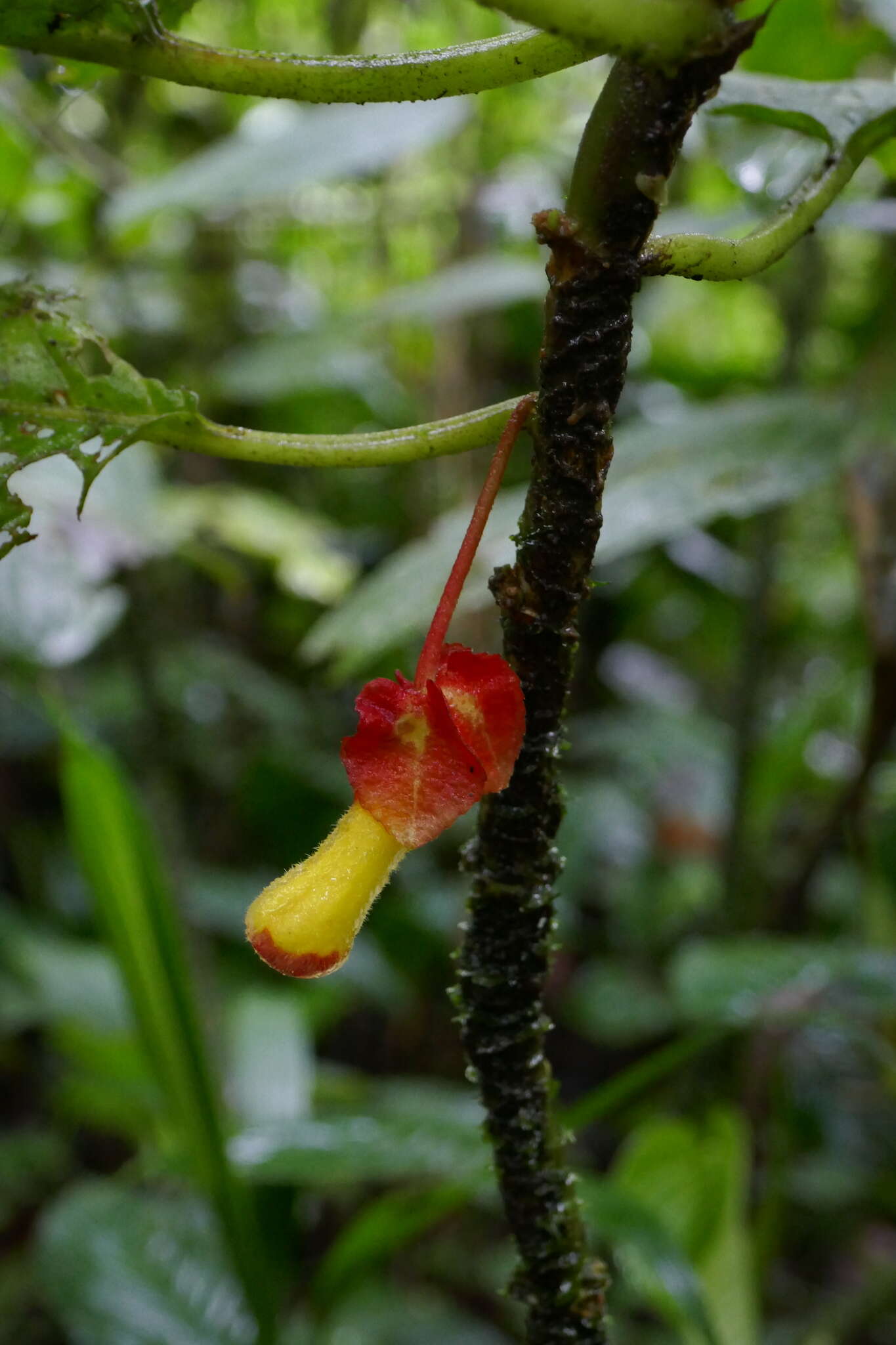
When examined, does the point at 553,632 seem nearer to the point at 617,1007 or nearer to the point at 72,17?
the point at 72,17

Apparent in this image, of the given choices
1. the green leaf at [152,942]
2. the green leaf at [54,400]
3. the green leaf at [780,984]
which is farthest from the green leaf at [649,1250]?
the green leaf at [54,400]

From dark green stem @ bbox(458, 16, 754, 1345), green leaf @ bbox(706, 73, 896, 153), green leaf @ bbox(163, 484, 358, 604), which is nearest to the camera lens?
dark green stem @ bbox(458, 16, 754, 1345)

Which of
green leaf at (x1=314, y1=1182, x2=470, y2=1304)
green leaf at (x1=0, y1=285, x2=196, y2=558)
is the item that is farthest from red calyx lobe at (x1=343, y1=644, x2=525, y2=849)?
green leaf at (x1=314, y1=1182, x2=470, y2=1304)

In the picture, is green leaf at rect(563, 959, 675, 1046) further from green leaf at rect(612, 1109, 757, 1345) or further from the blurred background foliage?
green leaf at rect(612, 1109, 757, 1345)

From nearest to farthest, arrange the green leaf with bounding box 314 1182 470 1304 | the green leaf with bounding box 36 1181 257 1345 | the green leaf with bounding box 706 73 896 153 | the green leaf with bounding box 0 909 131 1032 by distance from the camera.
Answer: the green leaf with bounding box 706 73 896 153 < the green leaf with bounding box 314 1182 470 1304 < the green leaf with bounding box 36 1181 257 1345 < the green leaf with bounding box 0 909 131 1032

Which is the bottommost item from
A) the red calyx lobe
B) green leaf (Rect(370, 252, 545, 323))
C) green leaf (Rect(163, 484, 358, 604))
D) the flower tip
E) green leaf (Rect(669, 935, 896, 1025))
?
the flower tip

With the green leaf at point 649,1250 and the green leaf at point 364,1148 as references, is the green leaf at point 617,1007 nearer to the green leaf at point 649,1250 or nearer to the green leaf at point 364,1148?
the green leaf at point 364,1148

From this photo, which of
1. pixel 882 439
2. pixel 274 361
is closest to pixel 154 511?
pixel 274 361

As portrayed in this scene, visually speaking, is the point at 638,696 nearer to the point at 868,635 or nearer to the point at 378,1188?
the point at 378,1188
